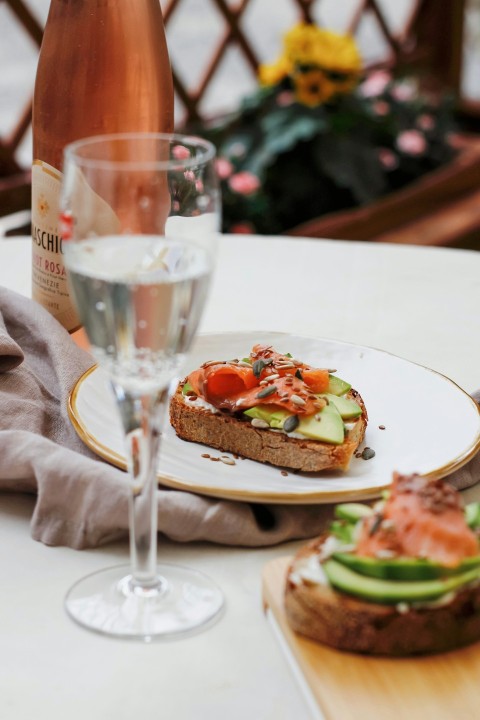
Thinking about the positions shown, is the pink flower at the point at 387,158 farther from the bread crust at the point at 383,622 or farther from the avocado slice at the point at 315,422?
the bread crust at the point at 383,622

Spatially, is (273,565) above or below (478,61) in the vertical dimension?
above

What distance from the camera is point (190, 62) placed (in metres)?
3.07

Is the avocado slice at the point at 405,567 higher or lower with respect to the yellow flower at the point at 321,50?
higher

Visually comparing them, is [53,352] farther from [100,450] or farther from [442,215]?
[442,215]

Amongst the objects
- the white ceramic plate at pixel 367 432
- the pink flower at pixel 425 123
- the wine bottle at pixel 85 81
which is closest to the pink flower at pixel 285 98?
the pink flower at pixel 425 123

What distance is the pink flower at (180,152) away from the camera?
19.8 inches

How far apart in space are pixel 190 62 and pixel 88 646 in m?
2.77

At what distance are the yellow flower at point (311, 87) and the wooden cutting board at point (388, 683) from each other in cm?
233

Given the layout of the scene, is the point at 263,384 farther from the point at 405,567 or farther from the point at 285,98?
the point at 285,98

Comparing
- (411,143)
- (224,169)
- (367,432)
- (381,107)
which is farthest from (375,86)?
(367,432)

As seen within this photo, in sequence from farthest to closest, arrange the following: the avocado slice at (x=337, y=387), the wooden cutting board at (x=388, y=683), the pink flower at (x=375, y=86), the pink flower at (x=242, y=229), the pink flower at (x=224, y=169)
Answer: the pink flower at (x=375, y=86), the pink flower at (x=224, y=169), the pink flower at (x=242, y=229), the avocado slice at (x=337, y=387), the wooden cutting board at (x=388, y=683)

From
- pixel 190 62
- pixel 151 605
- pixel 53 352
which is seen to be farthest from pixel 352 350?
pixel 190 62

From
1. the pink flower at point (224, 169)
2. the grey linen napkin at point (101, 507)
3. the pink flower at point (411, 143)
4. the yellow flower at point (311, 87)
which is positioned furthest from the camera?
the pink flower at point (411, 143)

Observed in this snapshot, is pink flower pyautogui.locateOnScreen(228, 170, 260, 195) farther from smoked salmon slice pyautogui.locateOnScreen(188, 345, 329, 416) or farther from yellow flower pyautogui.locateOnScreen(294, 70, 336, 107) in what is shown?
smoked salmon slice pyautogui.locateOnScreen(188, 345, 329, 416)
